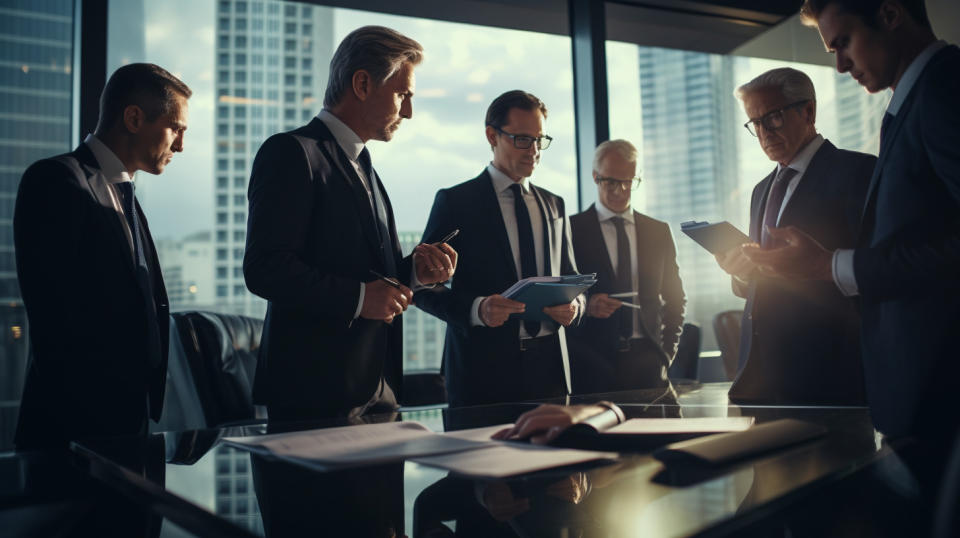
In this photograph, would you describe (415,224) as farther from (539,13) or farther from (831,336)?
(831,336)

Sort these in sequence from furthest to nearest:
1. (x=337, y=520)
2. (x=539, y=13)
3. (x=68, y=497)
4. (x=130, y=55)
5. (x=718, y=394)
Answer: (x=539, y=13) → (x=130, y=55) → (x=718, y=394) → (x=68, y=497) → (x=337, y=520)

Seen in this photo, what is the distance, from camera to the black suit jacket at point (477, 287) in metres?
2.38

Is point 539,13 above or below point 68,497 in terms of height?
above

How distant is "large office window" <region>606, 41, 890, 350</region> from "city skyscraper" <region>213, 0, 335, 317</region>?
6.93 ft

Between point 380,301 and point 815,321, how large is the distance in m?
1.31

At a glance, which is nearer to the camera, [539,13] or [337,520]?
[337,520]

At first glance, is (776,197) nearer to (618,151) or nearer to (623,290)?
(623,290)

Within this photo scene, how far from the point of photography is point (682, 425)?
3.64 ft

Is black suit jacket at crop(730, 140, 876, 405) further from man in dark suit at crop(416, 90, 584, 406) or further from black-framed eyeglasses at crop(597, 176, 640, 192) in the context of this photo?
black-framed eyeglasses at crop(597, 176, 640, 192)

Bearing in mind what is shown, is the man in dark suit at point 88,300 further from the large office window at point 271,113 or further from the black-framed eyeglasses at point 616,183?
the black-framed eyeglasses at point 616,183

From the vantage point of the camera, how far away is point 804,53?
5117 mm

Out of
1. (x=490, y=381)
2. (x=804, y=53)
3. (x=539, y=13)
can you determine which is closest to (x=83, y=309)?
(x=490, y=381)

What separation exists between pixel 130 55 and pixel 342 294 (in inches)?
98.7

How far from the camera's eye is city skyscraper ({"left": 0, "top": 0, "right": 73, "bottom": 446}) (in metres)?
3.04
